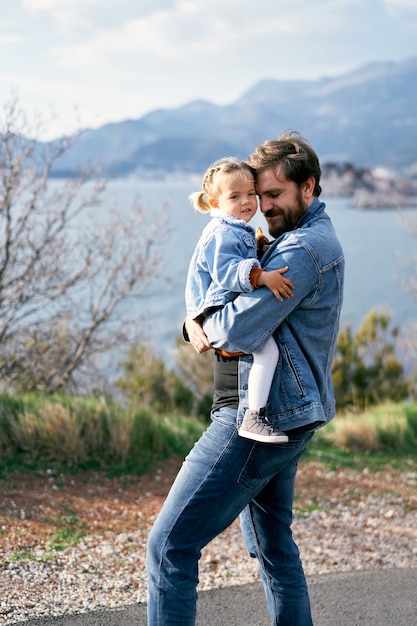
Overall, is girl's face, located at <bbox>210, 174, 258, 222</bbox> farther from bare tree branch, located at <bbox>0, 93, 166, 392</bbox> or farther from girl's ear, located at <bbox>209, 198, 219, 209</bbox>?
bare tree branch, located at <bbox>0, 93, 166, 392</bbox>

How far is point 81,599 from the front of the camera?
3.25 m


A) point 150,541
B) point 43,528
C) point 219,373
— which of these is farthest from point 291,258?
point 43,528

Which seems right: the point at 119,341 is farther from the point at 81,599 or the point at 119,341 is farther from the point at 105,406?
the point at 81,599

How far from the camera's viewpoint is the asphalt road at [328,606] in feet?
10.1

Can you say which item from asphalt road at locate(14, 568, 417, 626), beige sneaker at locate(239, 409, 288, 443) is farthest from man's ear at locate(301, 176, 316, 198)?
asphalt road at locate(14, 568, 417, 626)

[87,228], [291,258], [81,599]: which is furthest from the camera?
[87,228]

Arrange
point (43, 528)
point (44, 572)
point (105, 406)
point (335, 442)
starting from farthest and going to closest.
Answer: point (335, 442)
point (105, 406)
point (43, 528)
point (44, 572)

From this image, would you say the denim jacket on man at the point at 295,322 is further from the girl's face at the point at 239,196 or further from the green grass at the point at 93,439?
the green grass at the point at 93,439

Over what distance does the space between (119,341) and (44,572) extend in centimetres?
648

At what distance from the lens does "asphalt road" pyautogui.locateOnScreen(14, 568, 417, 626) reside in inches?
121

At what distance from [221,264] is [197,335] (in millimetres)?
275

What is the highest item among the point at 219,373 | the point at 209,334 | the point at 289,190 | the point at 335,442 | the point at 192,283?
the point at 289,190

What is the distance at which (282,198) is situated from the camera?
7.71 feet

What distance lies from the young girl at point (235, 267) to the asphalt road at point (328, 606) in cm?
140
